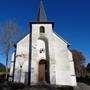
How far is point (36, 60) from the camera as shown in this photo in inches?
786

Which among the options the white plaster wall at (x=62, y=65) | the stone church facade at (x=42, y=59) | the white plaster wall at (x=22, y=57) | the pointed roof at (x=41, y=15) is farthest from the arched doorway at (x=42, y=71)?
the pointed roof at (x=41, y=15)

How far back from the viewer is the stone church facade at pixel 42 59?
1934cm

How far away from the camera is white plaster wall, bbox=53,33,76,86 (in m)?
19.2

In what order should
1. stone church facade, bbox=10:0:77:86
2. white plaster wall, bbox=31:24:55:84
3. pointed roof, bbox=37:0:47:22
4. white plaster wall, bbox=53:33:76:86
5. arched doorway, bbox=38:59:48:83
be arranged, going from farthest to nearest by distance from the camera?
pointed roof, bbox=37:0:47:22
arched doorway, bbox=38:59:48:83
stone church facade, bbox=10:0:77:86
white plaster wall, bbox=53:33:76:86
white plaster wall, bbox=31:24:55:84

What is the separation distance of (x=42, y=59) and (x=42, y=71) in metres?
1.82

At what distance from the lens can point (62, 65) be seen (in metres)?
19.9

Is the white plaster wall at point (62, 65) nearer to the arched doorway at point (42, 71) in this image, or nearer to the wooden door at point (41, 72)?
the arched doorway at point (42, 71)

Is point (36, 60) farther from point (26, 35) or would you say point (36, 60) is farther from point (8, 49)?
point (8, 49)

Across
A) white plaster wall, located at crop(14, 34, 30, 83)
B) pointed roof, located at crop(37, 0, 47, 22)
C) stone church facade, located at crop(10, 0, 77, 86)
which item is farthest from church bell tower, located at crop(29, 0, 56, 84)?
white plaster wall, located at crop(14, 34, 30, 83)

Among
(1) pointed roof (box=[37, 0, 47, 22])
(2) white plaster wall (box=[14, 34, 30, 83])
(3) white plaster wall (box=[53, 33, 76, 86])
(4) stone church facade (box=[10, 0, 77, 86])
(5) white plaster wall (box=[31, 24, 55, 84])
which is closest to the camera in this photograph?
(5) white plaster wall (box=[31, 24, 55, 84])

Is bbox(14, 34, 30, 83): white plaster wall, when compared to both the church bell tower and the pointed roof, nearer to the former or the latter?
the church bell tower

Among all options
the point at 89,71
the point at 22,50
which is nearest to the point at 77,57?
the point at 89,71

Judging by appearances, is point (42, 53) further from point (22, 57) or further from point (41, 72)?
point (22, 57)

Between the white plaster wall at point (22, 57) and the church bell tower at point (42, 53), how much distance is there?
0.82 meters
